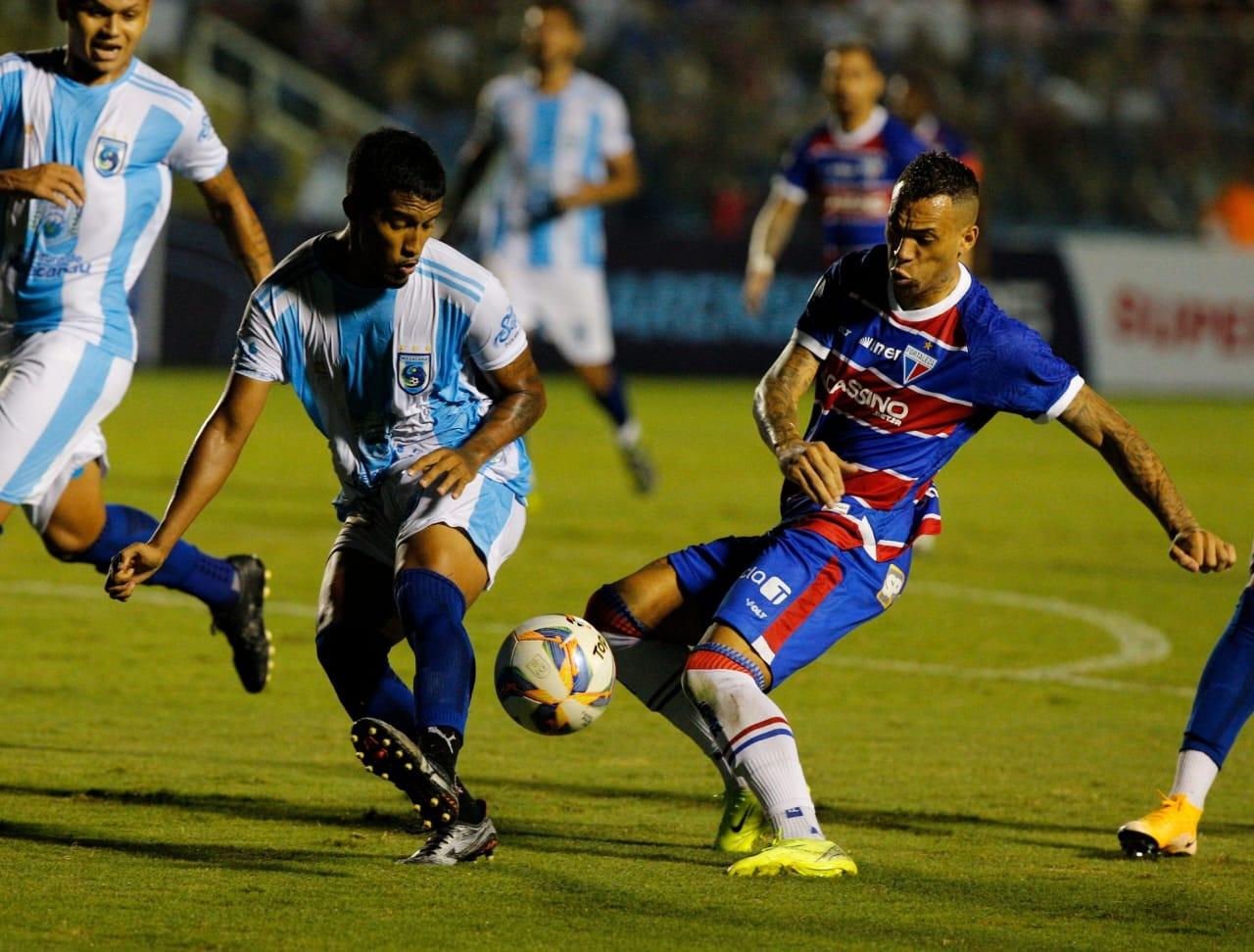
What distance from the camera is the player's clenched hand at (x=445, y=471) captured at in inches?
192

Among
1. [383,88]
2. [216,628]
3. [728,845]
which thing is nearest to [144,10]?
[216,628]

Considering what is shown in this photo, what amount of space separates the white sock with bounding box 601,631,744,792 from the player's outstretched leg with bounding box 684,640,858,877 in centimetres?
37

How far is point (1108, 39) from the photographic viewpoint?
2394 centimetres

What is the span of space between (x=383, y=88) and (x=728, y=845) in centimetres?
1842

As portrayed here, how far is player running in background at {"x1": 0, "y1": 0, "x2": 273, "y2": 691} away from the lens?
239 inches

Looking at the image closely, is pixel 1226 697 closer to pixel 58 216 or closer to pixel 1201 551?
pixel 1201 551

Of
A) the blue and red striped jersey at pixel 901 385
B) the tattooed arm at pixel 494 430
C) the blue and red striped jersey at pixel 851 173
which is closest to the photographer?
the tattooed arm at pixel 494 430

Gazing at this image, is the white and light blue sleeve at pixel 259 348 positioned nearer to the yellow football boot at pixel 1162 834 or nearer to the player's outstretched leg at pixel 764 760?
the player's outstretched leg at pixel 764 760

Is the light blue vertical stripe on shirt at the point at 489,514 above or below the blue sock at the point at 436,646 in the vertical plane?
above

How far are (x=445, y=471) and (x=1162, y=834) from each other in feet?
6.90

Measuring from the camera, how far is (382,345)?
16.9 feet

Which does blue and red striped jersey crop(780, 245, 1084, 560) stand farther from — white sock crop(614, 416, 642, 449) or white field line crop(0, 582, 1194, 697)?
white sock crop(614, 416, 642, 449)

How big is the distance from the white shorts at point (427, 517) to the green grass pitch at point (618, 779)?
757 mm

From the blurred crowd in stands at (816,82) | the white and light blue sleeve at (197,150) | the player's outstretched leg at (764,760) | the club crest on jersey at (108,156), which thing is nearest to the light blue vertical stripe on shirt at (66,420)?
the club crest on jersey at (108,156)
